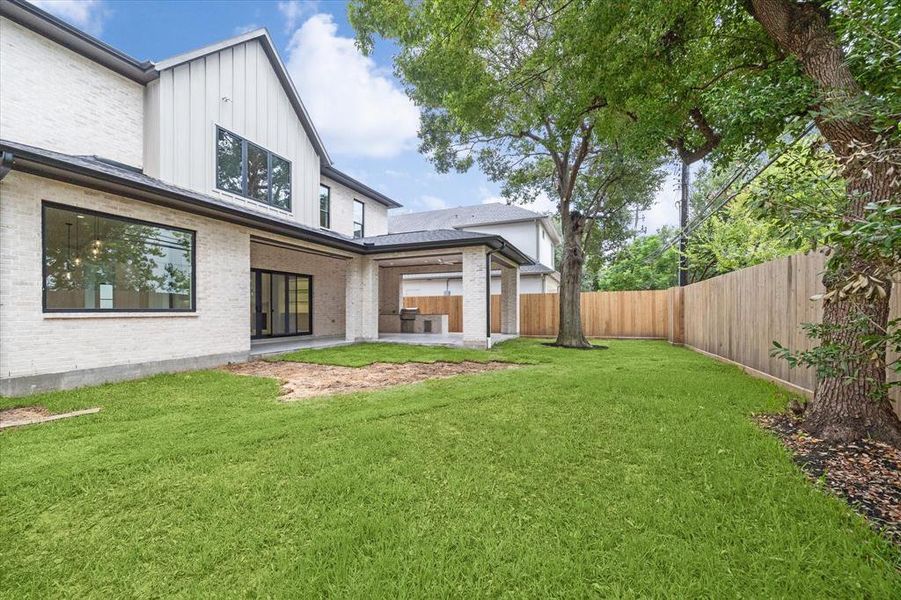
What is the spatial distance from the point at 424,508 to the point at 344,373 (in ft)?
17.2

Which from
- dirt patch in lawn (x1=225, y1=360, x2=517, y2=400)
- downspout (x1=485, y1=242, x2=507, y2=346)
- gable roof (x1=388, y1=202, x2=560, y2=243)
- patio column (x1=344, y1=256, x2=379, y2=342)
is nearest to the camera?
dirt patch in lawn (x1=225, y1=360, x2=517, y2=400)

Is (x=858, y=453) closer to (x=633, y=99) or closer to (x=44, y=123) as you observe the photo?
(x=633, y=99)

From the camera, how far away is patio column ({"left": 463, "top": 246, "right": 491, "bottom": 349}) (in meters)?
A: 10.9

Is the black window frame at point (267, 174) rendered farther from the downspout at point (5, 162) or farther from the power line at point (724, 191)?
the power line at point (724, 191)

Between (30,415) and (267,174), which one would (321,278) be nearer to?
(267,174)

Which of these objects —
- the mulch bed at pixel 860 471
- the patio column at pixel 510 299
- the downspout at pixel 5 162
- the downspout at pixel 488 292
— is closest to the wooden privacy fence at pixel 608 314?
the patio column at pixel 510 299

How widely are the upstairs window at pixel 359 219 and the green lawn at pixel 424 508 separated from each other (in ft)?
38.5

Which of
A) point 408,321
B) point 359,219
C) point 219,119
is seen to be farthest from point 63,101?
point 408,321

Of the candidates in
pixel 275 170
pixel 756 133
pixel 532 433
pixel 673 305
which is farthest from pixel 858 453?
pixel 275 170

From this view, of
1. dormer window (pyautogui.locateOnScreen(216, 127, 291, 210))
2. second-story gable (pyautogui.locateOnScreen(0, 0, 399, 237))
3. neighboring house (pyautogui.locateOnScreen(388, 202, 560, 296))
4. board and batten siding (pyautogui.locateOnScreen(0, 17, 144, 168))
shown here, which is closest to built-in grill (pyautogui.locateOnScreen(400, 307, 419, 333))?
neighboring house (pyautogui.locateOnScreen(388, 202, 560, 296))

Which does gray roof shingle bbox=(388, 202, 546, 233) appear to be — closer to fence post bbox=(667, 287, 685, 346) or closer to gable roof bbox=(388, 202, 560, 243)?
gable roof bbox=(388, 202, 560, 243)

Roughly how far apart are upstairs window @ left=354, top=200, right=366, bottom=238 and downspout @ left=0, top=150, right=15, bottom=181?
10.9 m

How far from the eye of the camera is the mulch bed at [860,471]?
249 cm

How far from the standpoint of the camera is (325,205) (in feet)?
45.9
